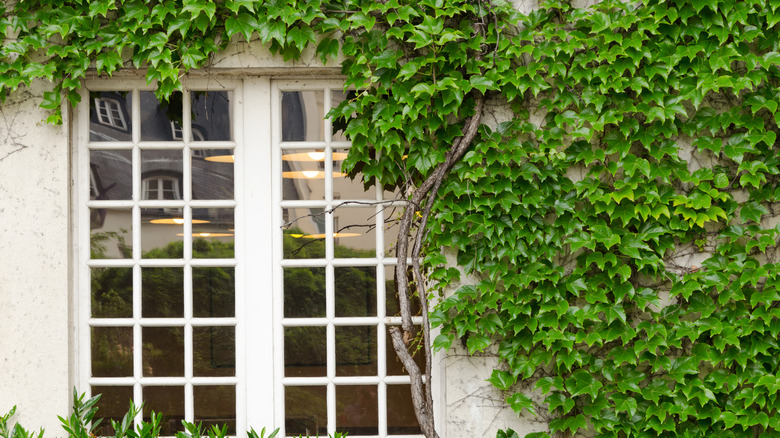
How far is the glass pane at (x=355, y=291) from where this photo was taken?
328 cm

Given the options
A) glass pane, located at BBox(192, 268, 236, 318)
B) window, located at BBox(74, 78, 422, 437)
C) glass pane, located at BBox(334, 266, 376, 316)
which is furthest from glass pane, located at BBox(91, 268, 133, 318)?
glass pane, located at BBox(334, 266, 376, 316)

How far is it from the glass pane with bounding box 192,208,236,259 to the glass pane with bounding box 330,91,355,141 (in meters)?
0.69

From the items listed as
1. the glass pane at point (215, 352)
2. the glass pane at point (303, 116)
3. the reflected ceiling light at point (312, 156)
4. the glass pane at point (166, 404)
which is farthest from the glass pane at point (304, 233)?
the glass pane at point (166, 404)

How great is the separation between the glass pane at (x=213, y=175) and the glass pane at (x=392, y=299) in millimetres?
938

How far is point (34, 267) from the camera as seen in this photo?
3.11 m

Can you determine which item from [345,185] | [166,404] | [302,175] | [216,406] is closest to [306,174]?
[302,175]

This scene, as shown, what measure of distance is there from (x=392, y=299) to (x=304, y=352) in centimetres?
54

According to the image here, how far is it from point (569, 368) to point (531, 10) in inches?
71.0

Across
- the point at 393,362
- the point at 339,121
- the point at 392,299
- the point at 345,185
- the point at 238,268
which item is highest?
the point at 339,121

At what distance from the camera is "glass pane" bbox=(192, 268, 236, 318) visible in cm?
324

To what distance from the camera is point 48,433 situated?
310cm

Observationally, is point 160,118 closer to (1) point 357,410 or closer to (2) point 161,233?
(2) point 161,233

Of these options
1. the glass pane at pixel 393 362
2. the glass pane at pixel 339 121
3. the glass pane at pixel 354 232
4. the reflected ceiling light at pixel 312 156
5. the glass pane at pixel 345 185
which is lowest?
the glass pane at pixel 393 362

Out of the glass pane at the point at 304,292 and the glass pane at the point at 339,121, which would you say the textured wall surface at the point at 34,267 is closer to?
the glass pane at the point at 304,292
